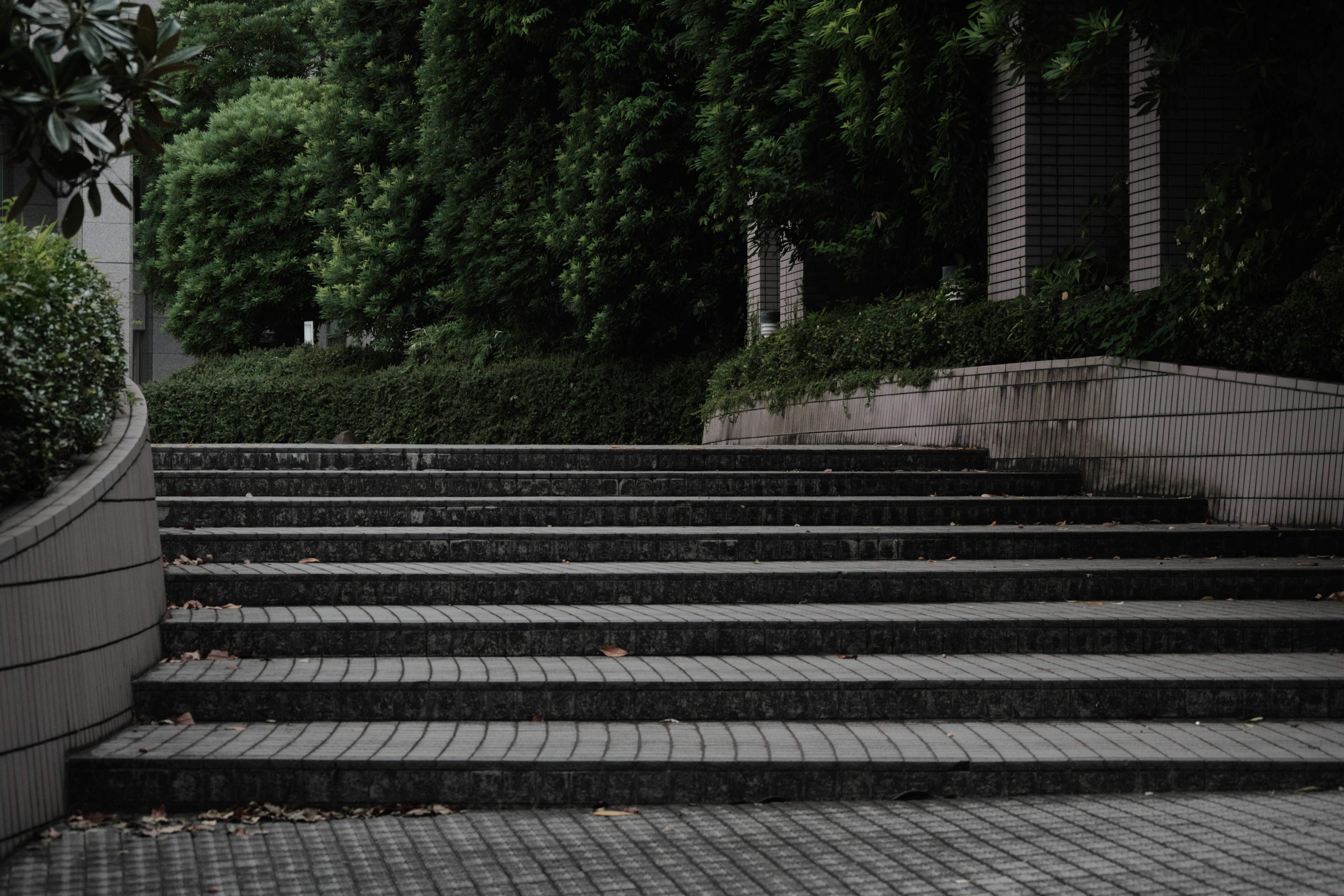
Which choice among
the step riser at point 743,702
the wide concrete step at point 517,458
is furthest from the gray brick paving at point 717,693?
the wide concrete step at point 517,458

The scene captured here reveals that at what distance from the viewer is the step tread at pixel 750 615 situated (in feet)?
20.1

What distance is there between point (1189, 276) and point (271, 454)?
21.3 feet

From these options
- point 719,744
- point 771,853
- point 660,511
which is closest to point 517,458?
point 660,511

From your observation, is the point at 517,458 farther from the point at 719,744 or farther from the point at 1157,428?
the point at 719,744

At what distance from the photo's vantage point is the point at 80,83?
321 cm

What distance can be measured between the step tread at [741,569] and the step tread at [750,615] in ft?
0.52

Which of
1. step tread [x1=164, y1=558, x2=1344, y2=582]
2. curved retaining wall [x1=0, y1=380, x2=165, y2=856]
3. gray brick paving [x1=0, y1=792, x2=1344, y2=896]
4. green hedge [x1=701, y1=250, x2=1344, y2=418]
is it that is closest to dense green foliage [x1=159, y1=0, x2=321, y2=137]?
green hedge [x1=701, y1=250, x2=1344, y2=418]

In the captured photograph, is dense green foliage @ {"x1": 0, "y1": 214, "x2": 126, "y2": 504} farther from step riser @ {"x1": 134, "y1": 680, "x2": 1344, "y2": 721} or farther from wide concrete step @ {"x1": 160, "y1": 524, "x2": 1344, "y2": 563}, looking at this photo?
wide concrete step @ {"x1": 160, "y1": 524, "x2": 1344, "y2": 563}

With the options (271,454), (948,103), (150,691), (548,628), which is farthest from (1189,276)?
(150,691)

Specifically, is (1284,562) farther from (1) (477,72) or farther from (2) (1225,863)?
(1) (477,72)

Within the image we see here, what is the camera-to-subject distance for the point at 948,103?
37.6 ft

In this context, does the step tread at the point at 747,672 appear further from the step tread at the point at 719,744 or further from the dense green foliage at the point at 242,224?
the dense green foliage at the point at 242,224

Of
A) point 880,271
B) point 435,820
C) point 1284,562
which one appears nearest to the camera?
point 435,820

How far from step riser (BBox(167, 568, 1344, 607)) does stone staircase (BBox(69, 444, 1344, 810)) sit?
0.01 metres
